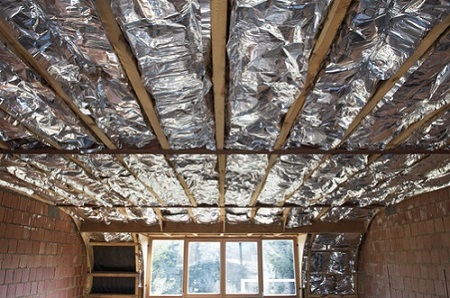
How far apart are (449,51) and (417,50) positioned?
0.52ft

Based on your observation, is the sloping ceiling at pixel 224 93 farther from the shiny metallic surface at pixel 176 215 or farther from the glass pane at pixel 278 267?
the glass pane at pixel 278 267

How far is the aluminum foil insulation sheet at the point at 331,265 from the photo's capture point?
6.56 meters

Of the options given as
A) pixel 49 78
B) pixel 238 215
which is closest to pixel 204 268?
pixel 238 215

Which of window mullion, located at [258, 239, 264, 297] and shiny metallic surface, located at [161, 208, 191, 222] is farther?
window mullion, located at [258, 239, 264, 297]

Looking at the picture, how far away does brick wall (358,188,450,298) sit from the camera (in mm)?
4035

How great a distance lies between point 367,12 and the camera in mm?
1376

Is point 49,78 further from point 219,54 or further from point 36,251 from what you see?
point 36,251

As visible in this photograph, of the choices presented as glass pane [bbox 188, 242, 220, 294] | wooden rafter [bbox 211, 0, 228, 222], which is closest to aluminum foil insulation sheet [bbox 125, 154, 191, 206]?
wooden rafter [bbox 211, 0, 228, 222]

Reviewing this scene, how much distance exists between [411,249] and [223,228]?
9.46 ft

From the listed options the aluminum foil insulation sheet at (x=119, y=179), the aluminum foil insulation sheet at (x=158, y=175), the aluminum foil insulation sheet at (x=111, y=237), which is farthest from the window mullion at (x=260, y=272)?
the aluminum foil insulation sheet at (x=158, y=175)

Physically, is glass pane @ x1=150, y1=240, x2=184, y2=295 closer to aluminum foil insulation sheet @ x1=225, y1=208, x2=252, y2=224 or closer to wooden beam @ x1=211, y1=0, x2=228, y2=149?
aluminum foil insulation sheet @ x1=225, y1=208, x2=252, y2=224

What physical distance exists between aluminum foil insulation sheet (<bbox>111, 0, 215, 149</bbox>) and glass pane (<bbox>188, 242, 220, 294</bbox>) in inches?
214

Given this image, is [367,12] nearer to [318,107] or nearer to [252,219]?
[318,107]

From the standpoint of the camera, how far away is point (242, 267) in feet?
23.9
